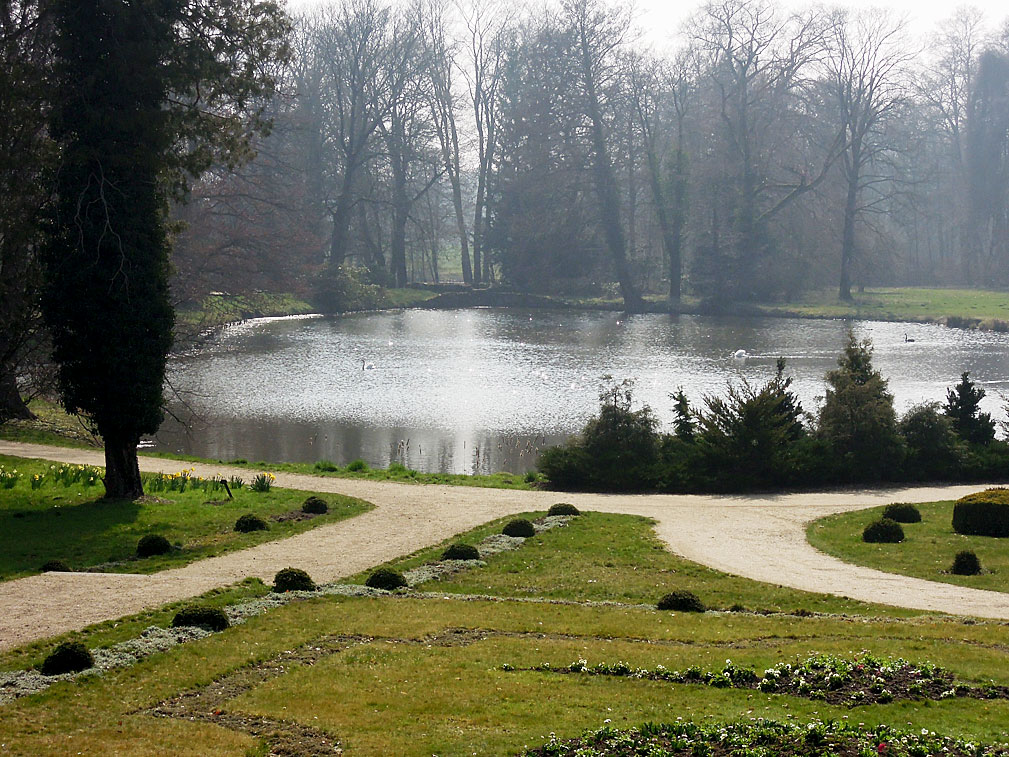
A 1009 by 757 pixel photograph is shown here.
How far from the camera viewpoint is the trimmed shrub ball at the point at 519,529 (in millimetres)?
18234

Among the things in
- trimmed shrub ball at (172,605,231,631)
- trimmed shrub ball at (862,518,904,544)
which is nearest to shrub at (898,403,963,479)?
trimmed shrub ball at (862,518,904,544)

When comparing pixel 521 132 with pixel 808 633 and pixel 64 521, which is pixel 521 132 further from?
pixel 808 633

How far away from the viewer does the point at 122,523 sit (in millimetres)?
18281

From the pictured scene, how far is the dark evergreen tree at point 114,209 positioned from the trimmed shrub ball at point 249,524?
321 centimetres

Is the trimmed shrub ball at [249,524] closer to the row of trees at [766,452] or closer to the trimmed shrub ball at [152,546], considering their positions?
the trimmed shrub ball at [152,546]

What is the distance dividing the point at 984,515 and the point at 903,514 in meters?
1.63

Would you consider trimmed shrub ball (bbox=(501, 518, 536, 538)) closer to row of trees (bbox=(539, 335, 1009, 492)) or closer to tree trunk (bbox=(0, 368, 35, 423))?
row of trees (bbox=(539, 335, 1009, 492))

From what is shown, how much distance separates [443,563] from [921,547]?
804cm

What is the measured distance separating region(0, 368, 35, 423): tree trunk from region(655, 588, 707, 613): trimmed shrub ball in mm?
16270

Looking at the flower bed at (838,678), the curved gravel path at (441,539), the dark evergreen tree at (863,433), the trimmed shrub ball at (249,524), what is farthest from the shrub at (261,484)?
the dark evergreen tree at (863,433)

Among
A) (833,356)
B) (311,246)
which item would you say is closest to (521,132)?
(311,246)

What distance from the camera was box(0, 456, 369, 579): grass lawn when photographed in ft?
52.5

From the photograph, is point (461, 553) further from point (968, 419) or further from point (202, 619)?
point (968, 419)

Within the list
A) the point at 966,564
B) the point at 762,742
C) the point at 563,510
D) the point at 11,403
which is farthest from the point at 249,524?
the point at 11,403
